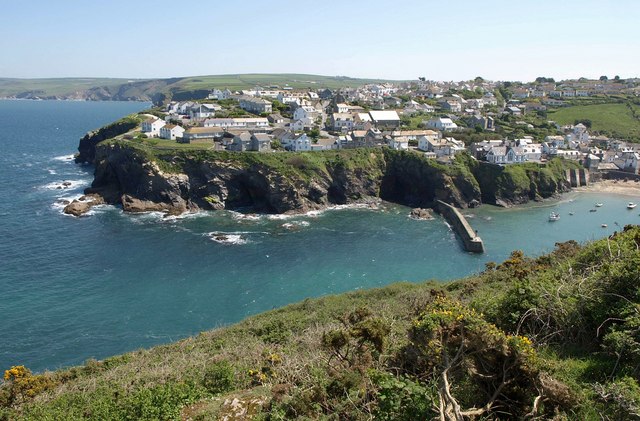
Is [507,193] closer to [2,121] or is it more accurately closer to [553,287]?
[553,287]

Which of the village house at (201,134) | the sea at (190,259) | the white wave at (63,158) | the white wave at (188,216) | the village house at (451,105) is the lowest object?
the sea at (190,259)

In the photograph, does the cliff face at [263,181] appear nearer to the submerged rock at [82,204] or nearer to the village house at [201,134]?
the submerged rock at [82,204]

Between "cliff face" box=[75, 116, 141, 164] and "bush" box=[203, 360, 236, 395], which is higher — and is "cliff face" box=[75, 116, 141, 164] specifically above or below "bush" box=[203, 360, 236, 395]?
above

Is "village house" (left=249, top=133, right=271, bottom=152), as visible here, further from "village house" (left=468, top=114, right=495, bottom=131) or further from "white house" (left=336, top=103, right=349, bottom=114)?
"village house" (left=468, top=114, right=495, bottom=131)

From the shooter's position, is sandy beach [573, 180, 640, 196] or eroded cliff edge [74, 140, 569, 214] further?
sandy beach [573, 180, 640, 196]

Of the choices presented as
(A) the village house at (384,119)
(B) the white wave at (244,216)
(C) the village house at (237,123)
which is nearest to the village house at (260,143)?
(B) the white wave at (244,216)

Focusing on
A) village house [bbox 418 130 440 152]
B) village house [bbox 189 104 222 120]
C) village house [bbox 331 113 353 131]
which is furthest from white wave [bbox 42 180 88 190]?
village house [bbox 418 130 440 152]

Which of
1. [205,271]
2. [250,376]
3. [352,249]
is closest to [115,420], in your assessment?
[250,376]

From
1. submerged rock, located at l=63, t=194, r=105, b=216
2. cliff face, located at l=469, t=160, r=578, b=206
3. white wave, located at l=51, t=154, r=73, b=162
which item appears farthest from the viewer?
white wave, located at l=51, t=154, r=73, b=162
